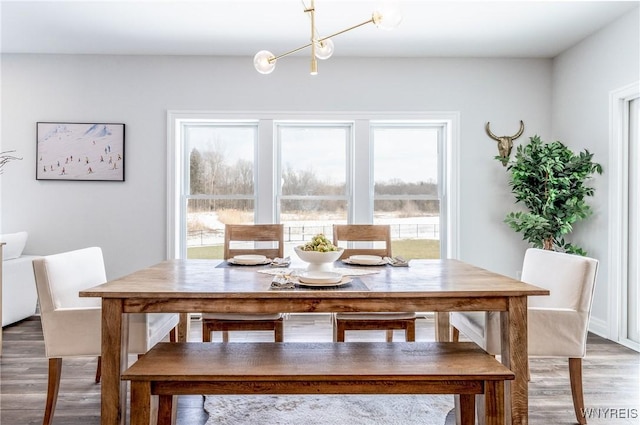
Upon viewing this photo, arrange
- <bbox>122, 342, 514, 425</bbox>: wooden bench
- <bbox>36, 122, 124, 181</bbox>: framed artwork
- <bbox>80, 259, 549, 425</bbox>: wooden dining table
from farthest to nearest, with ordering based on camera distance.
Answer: <bbox>36, 122, 124, 181</bbox>: framed artwork
<bbox>80, 259, 549, 425</bbox>: wooden dining table
<bbox>122, 342, 514, 425</bbox>: wooden bench

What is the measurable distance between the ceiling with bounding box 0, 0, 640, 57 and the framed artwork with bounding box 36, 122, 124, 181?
743 millimetres

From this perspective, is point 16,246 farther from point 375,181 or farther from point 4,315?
point 375,181

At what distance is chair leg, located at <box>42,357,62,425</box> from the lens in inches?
75.7

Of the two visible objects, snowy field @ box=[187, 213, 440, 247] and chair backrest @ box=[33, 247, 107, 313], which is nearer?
chair backrest @ box=[33, 247, 107, 313]

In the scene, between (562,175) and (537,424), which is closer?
(537,424)

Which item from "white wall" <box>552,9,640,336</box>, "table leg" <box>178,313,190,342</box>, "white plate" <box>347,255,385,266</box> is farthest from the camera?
"white wall" <box>552,9,640,336</box>

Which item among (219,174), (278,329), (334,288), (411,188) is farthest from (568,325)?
(219,174)

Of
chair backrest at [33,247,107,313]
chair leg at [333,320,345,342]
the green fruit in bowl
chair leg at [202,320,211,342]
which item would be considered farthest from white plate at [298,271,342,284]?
chair backrest at [33,247,107,313]

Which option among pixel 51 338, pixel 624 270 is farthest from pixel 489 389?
pixel 624 270

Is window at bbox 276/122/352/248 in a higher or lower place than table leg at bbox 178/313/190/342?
higher

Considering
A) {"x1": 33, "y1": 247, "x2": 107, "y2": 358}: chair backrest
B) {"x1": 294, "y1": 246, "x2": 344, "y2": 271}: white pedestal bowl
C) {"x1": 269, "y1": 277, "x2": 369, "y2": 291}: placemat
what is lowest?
Result: {"x1": 33, "y1": 247, "x2": 107, "y2": 358}: chair backrest

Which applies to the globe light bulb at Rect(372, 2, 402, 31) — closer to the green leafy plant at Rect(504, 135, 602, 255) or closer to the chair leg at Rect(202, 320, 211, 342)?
the chair leg at Rect(202, 320, 211, 342)

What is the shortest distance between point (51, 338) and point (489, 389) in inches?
76.5

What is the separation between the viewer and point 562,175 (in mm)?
3529
